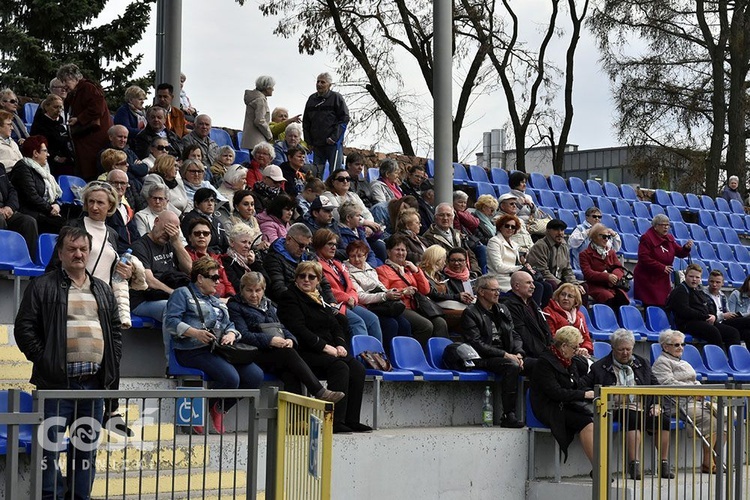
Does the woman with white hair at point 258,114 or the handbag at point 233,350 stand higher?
the woman with white hair at point 258,114

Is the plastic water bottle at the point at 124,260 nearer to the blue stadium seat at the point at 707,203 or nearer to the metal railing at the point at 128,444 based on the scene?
the metal railing at the point at 128,444

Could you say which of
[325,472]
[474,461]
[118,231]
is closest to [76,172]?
[118,231]

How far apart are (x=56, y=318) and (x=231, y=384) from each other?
2264 mm

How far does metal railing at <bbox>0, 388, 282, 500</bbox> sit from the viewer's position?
5.43 metres

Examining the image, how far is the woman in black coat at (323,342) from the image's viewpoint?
9516 mm

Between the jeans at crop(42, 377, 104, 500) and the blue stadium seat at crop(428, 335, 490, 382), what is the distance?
5.04m

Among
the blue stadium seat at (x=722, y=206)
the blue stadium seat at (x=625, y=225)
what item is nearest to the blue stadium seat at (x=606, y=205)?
the blue stadium seat at (x=625, y=225)

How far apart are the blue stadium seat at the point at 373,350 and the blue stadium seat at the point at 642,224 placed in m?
9.41

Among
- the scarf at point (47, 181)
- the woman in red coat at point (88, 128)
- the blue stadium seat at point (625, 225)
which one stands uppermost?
the woman in red coat at point (88, 128)

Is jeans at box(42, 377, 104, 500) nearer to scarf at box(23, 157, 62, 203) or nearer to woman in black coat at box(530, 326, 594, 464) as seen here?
scarf at box(23, 157, 62, 203)

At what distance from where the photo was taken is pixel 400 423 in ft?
35.2

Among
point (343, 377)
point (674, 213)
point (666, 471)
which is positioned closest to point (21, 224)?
point (343, 377)

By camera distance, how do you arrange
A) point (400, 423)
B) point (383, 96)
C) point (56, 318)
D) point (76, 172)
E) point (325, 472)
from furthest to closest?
point (383, 96), point (76, 172), point (400, 423), point (56, 318), point (325, 472)

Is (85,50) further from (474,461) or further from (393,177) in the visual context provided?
(474,461)
